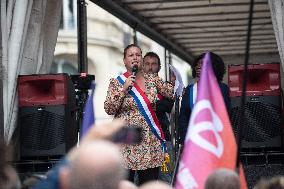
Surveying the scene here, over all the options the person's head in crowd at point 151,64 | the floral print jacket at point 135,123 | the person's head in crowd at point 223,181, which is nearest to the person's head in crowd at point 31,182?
the person's head in crowd at point 223,181

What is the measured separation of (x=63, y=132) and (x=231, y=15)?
343 inches

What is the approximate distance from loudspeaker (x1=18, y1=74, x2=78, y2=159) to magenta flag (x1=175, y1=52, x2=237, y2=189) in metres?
4.11

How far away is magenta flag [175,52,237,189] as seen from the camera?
3932 mm

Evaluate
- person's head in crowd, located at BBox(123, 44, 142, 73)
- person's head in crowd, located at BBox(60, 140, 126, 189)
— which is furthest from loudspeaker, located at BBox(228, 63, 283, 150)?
person's head in crowd, located at BBox(60, 140, 126, 189)

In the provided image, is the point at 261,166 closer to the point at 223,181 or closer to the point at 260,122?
the point at 260,122

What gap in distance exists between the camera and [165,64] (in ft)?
64.7

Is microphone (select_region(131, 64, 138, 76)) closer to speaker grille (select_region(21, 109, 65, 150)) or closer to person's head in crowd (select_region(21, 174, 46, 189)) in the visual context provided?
speaker grille (select_region(21, 109, 65, 150))

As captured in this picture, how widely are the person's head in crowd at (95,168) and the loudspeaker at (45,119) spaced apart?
225 inches

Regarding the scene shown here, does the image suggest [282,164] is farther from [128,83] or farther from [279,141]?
[128,83]

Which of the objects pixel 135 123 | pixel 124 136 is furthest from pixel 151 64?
pixel 124 136

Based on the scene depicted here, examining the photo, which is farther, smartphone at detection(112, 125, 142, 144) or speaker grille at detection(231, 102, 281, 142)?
speaker grille at detection(231, 102, 281, 142)

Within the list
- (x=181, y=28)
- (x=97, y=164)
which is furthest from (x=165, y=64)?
(x=97, y=164)

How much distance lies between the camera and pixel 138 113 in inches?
270

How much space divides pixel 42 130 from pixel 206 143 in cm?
448
